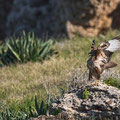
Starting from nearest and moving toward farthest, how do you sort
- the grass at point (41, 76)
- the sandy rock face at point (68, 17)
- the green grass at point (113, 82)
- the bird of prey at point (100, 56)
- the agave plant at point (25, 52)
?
the bird of prey at point (100, 56), the green grass at point (113, 82), the grass at point (41, 76), the agave plant at point (25, 52), the sandy rock face at point (68, 17)

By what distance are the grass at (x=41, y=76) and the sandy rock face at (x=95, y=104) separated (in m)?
0.96

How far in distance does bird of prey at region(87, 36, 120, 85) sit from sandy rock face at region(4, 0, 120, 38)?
259 inches

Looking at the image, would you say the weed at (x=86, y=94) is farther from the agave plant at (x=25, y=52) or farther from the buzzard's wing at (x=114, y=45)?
the agave plant at (x=25, y=52)

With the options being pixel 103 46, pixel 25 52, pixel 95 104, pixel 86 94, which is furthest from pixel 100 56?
pixel 25 52

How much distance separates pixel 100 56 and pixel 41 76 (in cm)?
272

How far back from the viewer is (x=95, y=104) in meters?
4.24

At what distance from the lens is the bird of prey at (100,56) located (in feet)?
14.6

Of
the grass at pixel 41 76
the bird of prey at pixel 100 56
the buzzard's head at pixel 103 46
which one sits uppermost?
the buzzard's head at pixel 103 46

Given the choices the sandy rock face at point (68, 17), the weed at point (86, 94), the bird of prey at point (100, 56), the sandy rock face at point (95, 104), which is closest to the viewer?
the sandy rock face at point (95, 104)

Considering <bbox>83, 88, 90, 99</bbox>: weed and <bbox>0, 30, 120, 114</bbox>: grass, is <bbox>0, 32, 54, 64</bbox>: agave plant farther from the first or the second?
<bbox>83, 88, 90, 99</bbox>: weed

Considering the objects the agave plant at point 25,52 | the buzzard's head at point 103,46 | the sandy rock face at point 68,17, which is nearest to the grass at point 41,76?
the agave plant at point 25,52

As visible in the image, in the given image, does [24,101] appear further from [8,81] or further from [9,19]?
[9,19]

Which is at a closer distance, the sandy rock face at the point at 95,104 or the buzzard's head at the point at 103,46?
the sandy rock face at the point at 95,104

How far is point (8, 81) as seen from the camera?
729 cm
